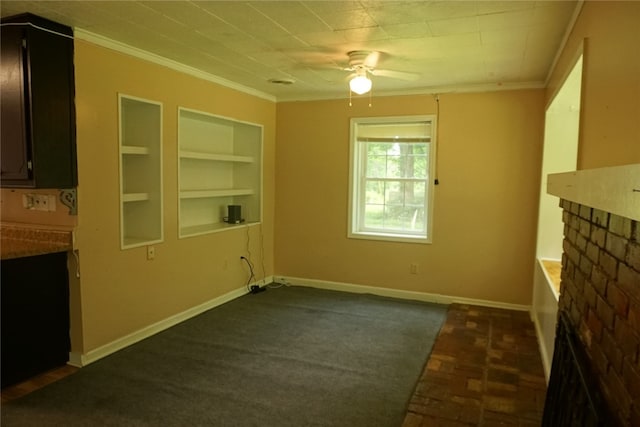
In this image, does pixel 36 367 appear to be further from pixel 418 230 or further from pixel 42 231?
pixel 418 230

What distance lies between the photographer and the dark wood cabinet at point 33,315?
2777mm

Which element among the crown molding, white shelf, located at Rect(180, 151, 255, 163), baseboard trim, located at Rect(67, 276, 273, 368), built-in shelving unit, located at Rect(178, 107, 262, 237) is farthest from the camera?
built-in shelving unit, located at Rect(178, 107, 262, 237)

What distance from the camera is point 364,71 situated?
3.52 metres

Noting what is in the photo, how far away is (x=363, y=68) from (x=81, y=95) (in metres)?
2.09

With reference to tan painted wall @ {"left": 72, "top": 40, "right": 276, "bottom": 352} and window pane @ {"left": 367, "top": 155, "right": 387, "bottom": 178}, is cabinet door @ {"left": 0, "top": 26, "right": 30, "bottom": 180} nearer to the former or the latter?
tan painted wall @ {"left": 72, "top": 40, "right": 276, "bottom": 352}

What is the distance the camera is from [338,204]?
5.23m

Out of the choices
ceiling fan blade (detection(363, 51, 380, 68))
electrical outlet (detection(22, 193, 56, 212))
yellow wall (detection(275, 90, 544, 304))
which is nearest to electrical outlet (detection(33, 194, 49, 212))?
electrical outlet (detection(22, 193, 56, 212))

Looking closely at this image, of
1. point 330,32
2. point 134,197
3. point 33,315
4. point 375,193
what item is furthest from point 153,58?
point 375,193

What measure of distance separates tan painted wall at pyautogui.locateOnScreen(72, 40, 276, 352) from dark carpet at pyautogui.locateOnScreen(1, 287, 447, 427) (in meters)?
0.27

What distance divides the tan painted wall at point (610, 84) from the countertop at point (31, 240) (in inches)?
126

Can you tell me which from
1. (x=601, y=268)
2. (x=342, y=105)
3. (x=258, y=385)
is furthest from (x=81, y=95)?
(x=601, y=268)

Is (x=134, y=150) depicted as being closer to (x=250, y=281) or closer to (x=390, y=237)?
(x=250, y=281)

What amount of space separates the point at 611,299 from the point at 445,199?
11.4ft

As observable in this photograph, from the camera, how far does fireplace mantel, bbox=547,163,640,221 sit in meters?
0.93
